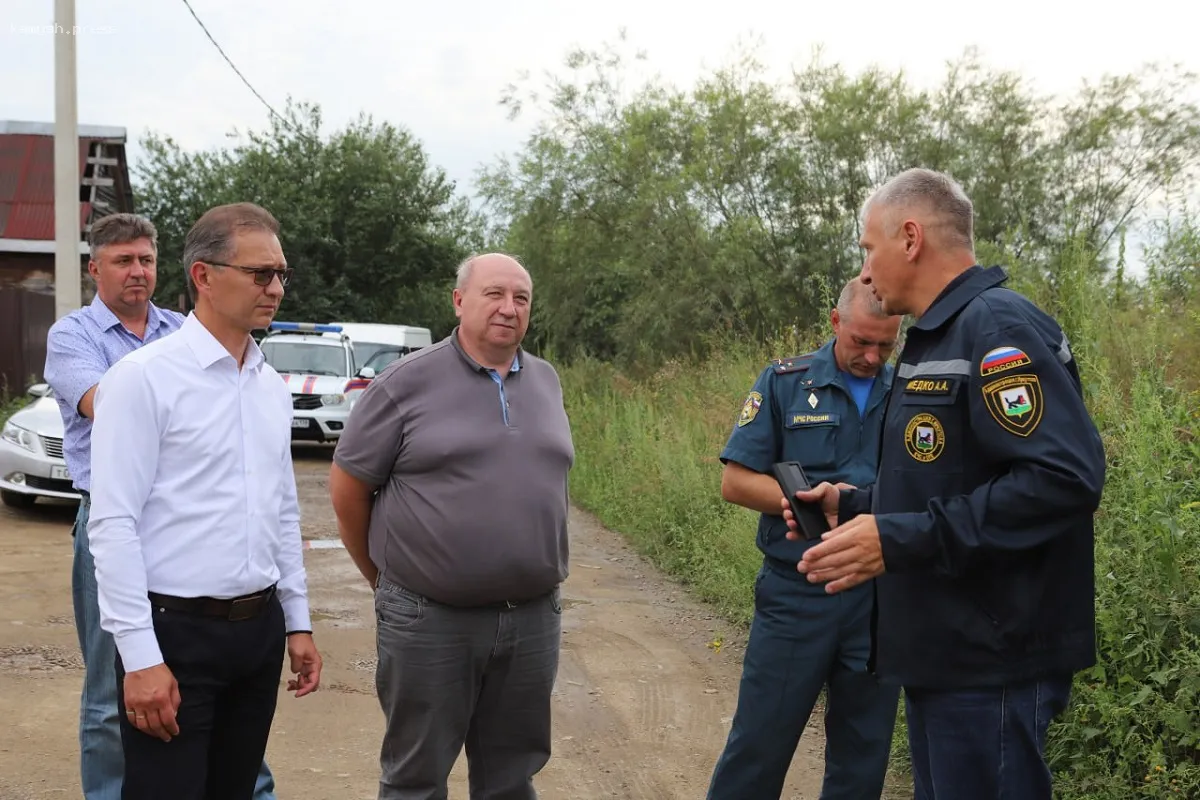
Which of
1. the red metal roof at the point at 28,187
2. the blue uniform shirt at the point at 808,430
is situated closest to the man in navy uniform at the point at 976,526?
the blue uniform shirt at the point at 808,430

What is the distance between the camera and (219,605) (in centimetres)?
292

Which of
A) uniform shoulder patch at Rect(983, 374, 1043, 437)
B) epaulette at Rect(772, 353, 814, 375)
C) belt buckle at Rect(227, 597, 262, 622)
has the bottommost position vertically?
belt buckle at Rect(227, 597, 262, 622)

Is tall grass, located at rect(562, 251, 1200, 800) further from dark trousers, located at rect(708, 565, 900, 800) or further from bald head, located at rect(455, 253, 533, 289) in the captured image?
bald head, located at rect(455, 253, 533, 289)

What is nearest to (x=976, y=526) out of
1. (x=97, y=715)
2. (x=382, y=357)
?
(x=97, y=715)

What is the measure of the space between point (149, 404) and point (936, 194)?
1.99m

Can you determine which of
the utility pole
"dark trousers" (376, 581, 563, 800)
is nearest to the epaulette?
"dark trousers" (376, 581, 563, 800)

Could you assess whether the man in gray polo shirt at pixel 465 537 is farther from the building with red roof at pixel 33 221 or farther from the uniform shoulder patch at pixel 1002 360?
the building with red roof at pixel 33 221

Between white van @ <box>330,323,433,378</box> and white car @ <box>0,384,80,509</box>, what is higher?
white van @ <box>330,323,433,378</box>

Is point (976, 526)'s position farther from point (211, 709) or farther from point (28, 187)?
point (28, 187)

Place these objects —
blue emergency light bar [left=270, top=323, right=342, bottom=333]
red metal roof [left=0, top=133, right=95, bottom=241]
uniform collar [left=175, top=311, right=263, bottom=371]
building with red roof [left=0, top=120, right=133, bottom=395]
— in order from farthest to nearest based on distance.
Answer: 1. red metal roof [left=0, top=133, right=95, bottom=241]
2. building with red roof [left=0, top=120, right=133, bottom=395]
3. blue emergency light bar [left=270, top=323, right=342, bottom=333]
4. uniform collar [left=175, top=311, right=263, bottom=371]

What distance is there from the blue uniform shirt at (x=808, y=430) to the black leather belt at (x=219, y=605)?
1.67 m

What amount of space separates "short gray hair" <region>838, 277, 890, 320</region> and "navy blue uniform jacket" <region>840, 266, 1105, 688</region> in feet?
3.44

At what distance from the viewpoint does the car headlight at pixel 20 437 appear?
36.0 feet

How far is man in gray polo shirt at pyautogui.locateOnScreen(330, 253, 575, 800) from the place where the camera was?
3.57 meters
